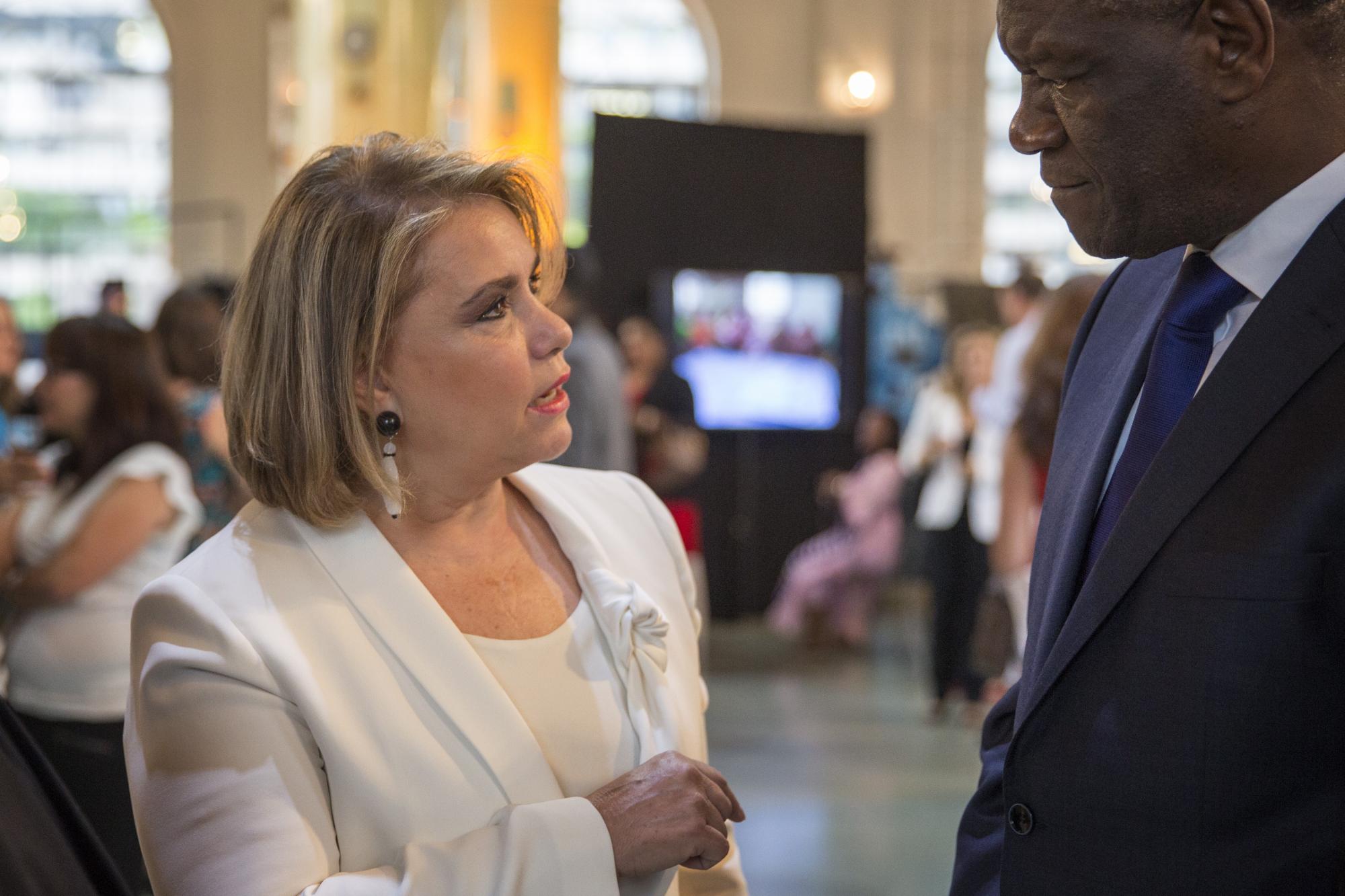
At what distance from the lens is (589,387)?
4531 millimetres

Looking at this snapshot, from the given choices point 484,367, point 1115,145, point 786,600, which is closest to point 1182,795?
point 1115,145

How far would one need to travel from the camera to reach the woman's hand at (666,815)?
4.94ft

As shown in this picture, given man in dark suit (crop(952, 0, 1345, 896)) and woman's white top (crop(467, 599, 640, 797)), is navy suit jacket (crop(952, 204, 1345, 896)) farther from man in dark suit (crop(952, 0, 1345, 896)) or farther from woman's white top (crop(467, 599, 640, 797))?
woman's white top (crop(467, 599, 640, 797))

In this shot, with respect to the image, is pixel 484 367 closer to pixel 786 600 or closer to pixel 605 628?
pixel 605 628

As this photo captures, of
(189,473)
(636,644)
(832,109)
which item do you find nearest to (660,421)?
(189,473)

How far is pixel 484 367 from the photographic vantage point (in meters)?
1.64

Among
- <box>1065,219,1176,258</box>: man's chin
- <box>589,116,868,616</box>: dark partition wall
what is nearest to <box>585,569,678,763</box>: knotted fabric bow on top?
<box>1065,219,1176,258</box>: man's chin

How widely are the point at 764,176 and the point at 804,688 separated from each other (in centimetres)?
307

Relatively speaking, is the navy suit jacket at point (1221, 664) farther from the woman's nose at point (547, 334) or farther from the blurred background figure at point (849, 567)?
the blurred background figure at point (849, 567)

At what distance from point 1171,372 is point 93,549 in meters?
2.66

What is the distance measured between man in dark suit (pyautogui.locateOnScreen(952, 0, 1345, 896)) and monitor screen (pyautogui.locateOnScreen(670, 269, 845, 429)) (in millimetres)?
7500

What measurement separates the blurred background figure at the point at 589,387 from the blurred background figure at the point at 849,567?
3.41 metres

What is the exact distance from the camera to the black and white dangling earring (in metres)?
1.63

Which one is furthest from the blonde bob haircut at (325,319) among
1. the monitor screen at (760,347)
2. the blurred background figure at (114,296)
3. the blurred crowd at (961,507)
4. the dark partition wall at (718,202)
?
the monitor screen at (760,347)
